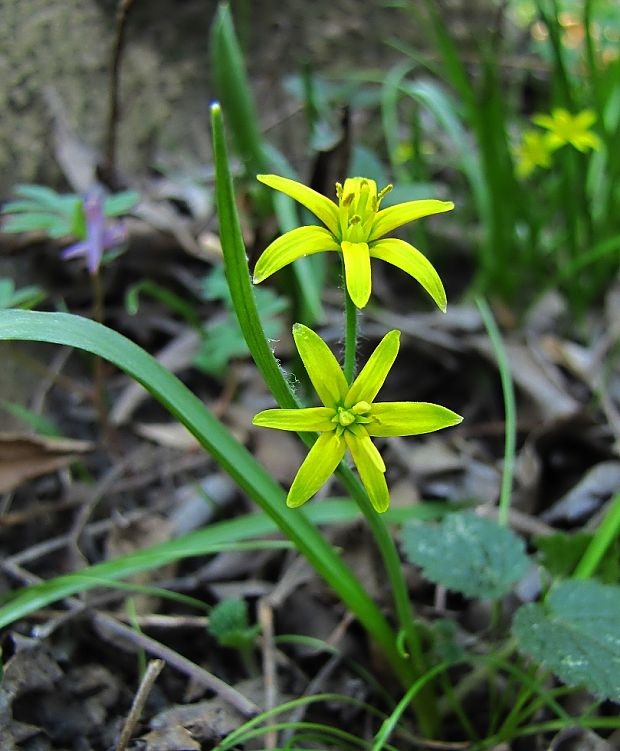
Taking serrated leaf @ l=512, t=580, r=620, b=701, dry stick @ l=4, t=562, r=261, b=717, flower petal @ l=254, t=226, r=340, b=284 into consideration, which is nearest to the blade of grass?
dry stick @ l=4, t=562, r=261, b=717

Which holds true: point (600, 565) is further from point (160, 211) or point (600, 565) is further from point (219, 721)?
point (160, 211)

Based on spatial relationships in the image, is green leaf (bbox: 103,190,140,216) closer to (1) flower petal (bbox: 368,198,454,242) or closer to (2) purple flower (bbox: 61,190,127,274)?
(2) purple flower (bbox: 61,190,127,274)

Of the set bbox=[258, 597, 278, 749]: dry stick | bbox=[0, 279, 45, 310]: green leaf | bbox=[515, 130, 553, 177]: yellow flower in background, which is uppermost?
bbox=[515, 130, 553, 177]: yellow flower in background

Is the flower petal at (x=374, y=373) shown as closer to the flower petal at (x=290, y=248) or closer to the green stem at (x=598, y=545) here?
the flower petal at (x=290, y=248)

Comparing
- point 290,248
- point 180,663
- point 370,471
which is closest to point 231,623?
point 180,663

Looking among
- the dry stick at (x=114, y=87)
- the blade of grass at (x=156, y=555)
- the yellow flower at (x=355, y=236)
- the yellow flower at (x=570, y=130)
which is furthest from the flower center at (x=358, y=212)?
the yellow flower at (x=570, y=130)

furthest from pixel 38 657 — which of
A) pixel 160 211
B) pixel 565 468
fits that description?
pixel 160 211
